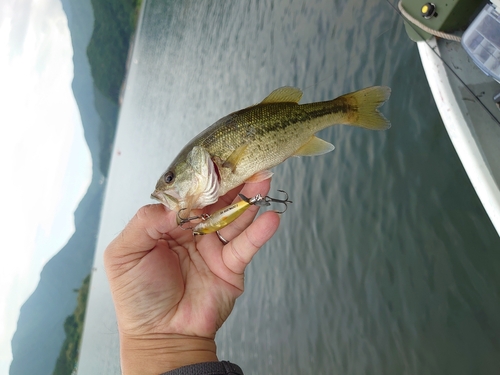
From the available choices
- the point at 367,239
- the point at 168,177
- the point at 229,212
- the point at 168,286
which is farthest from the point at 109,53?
the point at 229,212

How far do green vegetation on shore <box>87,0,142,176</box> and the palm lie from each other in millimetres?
46045

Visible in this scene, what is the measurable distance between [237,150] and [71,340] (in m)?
38.4

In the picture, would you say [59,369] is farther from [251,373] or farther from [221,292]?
[221,292]

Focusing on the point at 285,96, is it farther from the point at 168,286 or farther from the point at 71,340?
the point at 71,340

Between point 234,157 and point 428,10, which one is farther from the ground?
point 428,10

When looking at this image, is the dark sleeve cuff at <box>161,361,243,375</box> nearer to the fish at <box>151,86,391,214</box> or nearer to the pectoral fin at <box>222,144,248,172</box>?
the fish at <box>151,86,391,214</box>

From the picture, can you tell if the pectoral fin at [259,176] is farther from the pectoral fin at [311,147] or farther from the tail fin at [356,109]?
the tail fin at [356,109]

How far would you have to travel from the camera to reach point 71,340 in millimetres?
32219

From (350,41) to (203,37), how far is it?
12.3 m

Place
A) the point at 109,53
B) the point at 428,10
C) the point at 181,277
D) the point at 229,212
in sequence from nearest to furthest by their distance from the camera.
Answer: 1. the point at 229,212
2. the point at 181,277
3. the point at 428,10
4. the point at 109,53

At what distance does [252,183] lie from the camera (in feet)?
7.01

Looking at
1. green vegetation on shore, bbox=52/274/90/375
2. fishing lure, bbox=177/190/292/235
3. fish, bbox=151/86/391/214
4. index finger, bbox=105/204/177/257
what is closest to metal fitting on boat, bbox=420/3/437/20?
fish, bbox=151/86/391/214

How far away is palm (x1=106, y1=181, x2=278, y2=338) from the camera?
2.02 meters

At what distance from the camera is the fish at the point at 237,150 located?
1980 mm
